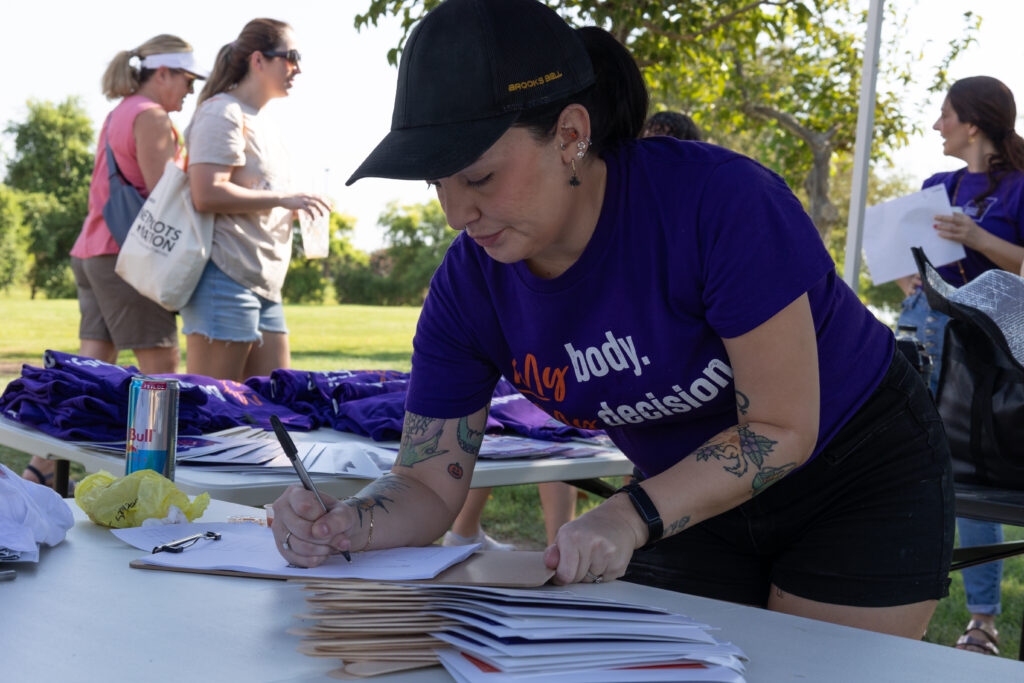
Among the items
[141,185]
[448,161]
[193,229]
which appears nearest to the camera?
[448,161]

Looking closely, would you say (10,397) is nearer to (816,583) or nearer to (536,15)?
(536,15)

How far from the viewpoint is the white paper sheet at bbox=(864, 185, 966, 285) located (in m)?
3.48

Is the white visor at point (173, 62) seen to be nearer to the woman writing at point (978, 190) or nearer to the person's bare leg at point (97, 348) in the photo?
the person's bare leg at point (97, 348)

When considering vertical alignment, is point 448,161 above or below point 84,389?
above

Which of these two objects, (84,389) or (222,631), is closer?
(222,631)

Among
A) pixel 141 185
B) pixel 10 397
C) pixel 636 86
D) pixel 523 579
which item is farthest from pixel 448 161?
pixel 141 185

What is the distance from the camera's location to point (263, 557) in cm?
128

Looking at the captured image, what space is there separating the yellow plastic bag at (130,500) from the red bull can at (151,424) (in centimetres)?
16

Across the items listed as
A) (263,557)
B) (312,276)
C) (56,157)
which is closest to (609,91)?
(263,557)

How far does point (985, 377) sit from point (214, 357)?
2.36 meters

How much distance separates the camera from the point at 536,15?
126 centimetres

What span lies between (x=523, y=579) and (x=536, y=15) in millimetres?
711

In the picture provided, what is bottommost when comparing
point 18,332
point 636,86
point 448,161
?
point 18,332

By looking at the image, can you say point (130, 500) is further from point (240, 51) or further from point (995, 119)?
point (995, 119)
